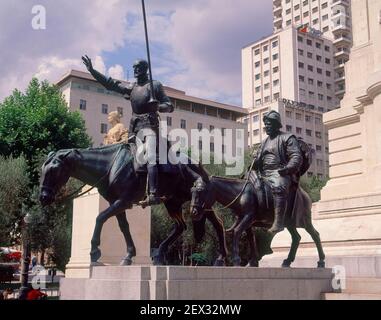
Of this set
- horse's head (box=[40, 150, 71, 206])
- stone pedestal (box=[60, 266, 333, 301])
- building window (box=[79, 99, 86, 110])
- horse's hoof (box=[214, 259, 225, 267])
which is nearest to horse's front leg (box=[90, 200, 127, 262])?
stone pedestal (box=[60, 266, 333, 301])

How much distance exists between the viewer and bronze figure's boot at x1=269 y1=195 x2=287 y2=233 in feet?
36.3

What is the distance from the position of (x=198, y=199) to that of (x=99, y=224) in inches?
79.7

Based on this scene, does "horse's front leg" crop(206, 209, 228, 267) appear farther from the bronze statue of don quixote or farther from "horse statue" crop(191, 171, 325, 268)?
"horse statue" crop(191, 171, 325, 268)

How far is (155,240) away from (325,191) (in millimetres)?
26860

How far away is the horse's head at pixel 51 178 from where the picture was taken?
Answer: 9.91m

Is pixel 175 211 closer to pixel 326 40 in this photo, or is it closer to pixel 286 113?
pixel 286 113

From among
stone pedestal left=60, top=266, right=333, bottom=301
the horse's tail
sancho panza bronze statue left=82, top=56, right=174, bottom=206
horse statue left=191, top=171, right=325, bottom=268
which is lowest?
stone pedestal left=60, top=266, right=333, bottom=301

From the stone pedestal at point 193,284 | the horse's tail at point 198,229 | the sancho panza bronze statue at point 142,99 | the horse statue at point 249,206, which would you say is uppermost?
the sancho panza bronze statue at point 142,99

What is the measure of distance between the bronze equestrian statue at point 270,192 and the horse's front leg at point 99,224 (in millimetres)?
1742

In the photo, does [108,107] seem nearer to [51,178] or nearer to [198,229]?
[198,229]

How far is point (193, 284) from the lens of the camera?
29.5 feet

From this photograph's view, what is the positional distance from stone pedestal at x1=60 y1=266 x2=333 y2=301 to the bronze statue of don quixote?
29.2 inches

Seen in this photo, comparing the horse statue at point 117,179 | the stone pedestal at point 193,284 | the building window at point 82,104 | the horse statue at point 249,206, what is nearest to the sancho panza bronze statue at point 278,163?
the horse statue at point 249,206

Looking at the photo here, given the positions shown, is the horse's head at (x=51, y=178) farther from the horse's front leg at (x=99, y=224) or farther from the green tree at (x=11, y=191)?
the green tree at (x=11, y=191)
